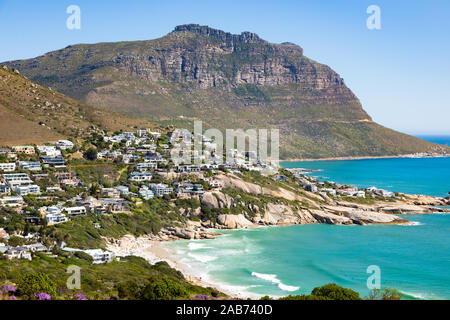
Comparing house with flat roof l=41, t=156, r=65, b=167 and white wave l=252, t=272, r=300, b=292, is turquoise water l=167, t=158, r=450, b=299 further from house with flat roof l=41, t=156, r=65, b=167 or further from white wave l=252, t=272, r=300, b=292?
house with flat roof l=41, t=156, r=65, b=167

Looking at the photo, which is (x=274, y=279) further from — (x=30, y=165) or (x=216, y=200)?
(x=30, y=165)

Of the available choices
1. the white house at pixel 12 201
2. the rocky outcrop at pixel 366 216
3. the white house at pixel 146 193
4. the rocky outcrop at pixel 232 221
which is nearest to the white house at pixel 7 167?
the white house at pixel 12 201

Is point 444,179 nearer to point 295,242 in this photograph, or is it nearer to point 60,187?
point 295,242

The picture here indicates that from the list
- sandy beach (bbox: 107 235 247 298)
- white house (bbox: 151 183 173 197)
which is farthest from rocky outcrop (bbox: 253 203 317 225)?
sandy beach (bbox: 107 235 247 298)

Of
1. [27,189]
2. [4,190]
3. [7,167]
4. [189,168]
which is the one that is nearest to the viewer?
[4,190]

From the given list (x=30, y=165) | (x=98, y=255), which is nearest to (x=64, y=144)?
(x=30, y=165)
